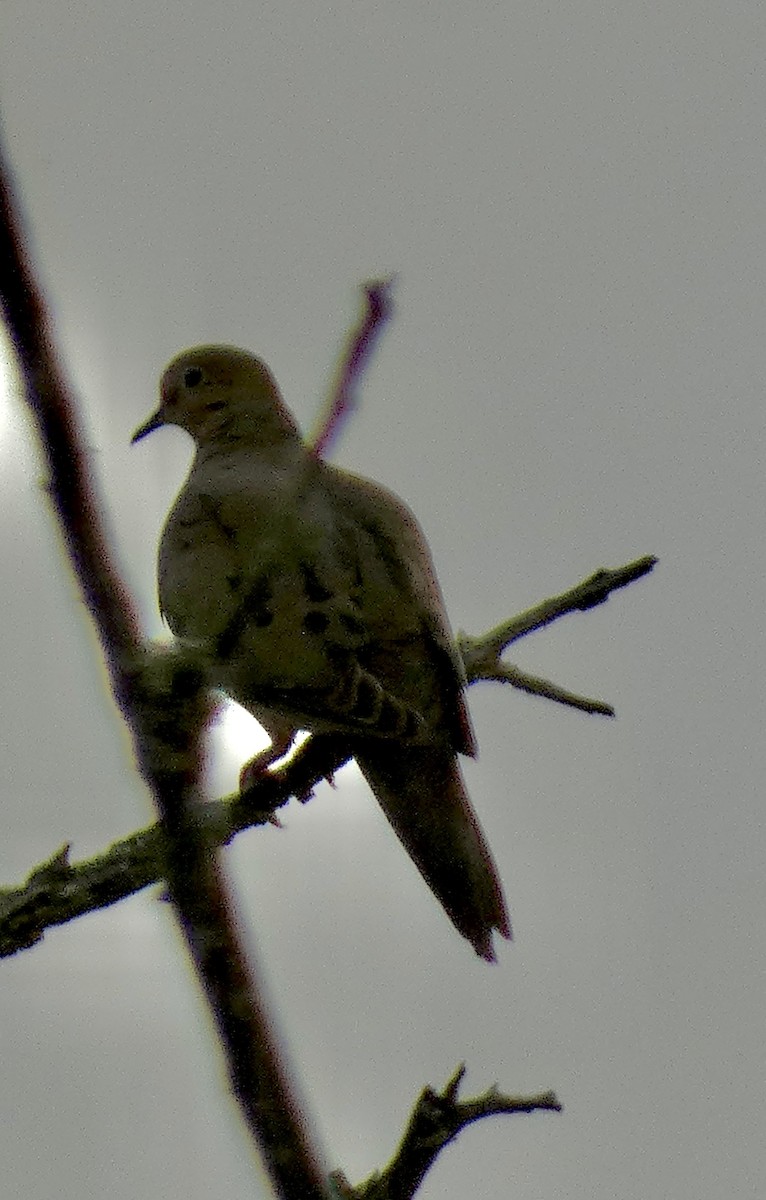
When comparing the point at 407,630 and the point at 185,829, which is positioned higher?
the point at 407,630

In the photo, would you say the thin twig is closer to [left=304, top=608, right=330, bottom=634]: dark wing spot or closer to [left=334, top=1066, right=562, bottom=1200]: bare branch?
[left=334, top=1066, right=562, bottom=1200]: bare branch

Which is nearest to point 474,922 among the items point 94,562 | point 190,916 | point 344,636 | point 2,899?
point 344,636

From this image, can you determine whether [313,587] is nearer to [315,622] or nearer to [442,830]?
[315,622]

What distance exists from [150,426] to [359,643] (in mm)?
1785

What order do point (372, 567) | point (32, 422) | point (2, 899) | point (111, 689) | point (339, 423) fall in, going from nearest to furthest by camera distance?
point (32, 422) → point (111, 689) → point (339, 423) → point (2, 899) → point (372, 567)

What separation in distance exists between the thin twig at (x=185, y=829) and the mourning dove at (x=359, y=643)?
1.89m

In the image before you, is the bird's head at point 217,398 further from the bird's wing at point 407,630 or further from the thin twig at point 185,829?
the thin twig at point 185,829

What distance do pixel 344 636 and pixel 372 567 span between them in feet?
0.89

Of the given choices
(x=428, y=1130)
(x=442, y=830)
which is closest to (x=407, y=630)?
(x=442, y=830)

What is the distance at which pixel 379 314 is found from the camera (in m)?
0.83

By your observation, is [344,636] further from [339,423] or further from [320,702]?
[339,423]

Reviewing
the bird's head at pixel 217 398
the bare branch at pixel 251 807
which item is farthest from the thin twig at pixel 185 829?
the bird's head at pixel 217 398

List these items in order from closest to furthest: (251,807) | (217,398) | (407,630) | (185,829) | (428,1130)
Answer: (185,829)
(428,1130)
(251,807)
(407,630)
(217,398)

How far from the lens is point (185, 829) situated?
2.68 feet
